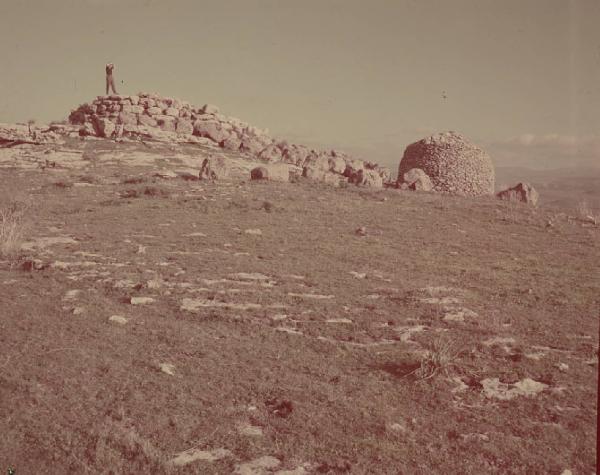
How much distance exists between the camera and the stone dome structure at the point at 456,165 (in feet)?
79.0

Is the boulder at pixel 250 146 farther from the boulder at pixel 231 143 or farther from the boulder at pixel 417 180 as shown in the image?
the boulder at pixel 417 180

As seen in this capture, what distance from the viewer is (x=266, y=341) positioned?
640 centimetres

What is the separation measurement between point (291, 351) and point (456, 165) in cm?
1994

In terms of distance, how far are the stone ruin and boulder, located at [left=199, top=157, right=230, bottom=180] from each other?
598cm

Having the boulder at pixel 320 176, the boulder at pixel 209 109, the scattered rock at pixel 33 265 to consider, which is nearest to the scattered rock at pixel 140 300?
the scattered rock at pixel 33 265

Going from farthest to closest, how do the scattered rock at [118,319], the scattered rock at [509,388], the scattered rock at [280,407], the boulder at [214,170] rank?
the boulder at [214,170], the scattered rock at [118,319], the scattered rock at [509,388], the scattered rock at [280,407]

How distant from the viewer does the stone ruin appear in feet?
92.6

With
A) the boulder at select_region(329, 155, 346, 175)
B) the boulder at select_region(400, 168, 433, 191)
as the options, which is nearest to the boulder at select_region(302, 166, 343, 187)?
the boulder at select_region(400, 168, 433, 191)

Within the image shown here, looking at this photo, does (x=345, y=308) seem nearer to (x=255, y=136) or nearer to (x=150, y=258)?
(x=150, y=258)

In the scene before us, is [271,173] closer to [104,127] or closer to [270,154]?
[270,154]

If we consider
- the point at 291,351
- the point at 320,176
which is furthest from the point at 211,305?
the point at 320,176

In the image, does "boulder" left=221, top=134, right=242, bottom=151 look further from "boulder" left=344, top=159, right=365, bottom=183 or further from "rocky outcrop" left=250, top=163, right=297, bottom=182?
"rocky outcrop" left=250, top=163, right=297, bottom=182

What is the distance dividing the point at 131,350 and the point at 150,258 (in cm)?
412

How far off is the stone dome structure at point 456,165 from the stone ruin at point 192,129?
8.99ft
